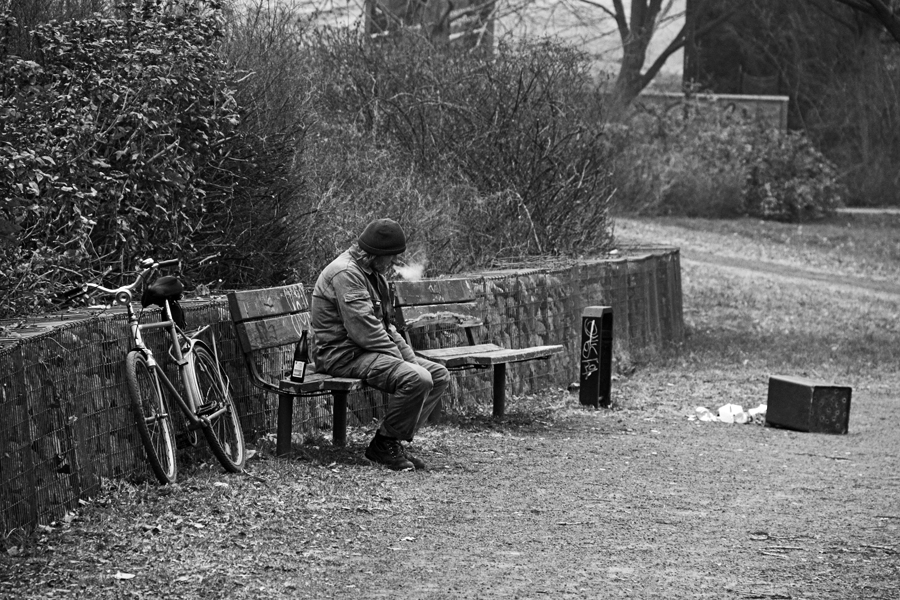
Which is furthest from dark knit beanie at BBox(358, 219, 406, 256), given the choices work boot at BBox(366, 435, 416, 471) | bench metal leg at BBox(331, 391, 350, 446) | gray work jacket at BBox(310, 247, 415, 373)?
work boot at BBox(366, 435, 416, 471)

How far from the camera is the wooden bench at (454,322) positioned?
27.3 ft

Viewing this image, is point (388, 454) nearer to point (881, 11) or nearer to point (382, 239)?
point (382, 239)

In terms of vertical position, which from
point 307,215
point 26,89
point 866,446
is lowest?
point 866,446

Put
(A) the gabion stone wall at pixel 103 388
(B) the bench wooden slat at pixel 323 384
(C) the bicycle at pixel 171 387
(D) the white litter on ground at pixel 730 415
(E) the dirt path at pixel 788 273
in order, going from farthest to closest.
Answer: (E) the dirt path at pixel 788 273 → (D) the white litter on ground at pixel 730 415 → (B) the bench wooden slat at pixel 323 384 → (C) the bicycle at pixel 171 387 → (A) the gabion stone wall at pixel 103 388

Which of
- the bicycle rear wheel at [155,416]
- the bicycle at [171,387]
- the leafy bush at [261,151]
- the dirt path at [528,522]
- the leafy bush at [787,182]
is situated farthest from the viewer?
the leafy bush at [787,182]

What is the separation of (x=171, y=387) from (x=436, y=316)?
275cm

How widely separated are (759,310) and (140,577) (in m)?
12.4

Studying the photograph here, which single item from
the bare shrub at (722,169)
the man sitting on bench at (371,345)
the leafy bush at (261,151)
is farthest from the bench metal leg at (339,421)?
the bare shrub at (722,169)

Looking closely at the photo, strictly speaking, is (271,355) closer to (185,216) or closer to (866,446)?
(185,216)

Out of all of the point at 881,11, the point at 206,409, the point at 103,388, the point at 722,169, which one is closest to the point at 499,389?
the point at 206,409

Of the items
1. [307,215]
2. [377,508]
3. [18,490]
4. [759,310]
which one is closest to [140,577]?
[18,490]

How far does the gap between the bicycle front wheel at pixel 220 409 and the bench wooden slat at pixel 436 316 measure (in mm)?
1779

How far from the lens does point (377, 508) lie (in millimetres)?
6145

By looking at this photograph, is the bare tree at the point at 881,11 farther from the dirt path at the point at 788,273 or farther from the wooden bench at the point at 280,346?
the wooden bench at the point at 280,346
